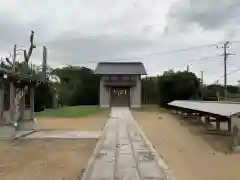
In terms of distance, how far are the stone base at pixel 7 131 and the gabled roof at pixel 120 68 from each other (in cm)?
2478

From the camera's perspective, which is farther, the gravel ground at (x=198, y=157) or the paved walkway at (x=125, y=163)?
the gravel ground at (x=198, y=157)

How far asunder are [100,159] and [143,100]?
34.6 m

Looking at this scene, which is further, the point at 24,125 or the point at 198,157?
the point at 24,125

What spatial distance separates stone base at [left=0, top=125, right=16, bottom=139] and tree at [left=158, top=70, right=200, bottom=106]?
1066 inches

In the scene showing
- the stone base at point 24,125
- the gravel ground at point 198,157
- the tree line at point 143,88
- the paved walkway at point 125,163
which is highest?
the tree line at point 143,88

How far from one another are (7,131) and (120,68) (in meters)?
27.3

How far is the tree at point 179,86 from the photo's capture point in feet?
126

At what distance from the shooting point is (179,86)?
3888 centimetres

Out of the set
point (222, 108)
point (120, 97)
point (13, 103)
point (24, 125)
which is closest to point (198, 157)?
point (222, 108)

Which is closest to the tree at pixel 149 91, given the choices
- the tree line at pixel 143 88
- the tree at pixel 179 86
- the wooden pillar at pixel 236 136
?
the tree line at pixel 143 88

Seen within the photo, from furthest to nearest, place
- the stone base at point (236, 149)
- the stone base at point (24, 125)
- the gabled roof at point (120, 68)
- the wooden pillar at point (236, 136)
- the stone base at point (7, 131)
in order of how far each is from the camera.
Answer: the gabled roof at point (120, 68) → the stone base at point (24, 125) → the stone base at point (7, 131) → the wooden pillar at point (236, 136) → the stone base at point (236, 149)

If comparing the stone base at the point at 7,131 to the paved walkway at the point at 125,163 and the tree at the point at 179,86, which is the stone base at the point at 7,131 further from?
the tree at the point at 179,86

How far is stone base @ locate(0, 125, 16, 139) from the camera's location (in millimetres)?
12914

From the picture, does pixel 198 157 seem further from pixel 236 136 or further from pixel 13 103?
pixel 13 103
